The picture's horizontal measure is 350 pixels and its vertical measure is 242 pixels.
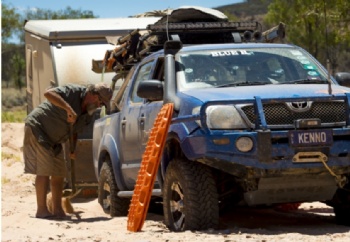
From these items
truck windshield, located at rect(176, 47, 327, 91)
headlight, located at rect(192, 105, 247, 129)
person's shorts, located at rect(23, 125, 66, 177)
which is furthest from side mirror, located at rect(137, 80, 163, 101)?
person's shorts, located at rect(23, 125, 66, 177)

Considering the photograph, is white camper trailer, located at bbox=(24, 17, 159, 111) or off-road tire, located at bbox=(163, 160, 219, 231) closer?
off-road tire, located at bbox=(163, 160, 219, 231)

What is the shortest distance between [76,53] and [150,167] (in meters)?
6.26

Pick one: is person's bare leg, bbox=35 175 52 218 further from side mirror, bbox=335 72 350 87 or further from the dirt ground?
side mirror, bbox=335 72 350 87

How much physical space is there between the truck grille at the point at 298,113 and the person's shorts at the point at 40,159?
3.26m

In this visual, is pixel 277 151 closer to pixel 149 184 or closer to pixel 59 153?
pixel 149 184

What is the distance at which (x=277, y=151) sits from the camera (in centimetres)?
723

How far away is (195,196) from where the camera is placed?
734 centimetres

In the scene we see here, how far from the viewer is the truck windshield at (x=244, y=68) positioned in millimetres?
8305

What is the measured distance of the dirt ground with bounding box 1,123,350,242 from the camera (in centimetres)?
706

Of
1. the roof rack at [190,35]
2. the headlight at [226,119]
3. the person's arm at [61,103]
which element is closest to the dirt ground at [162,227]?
the headlight at [226,119]

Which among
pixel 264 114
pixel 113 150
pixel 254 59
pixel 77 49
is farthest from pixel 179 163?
pixel 77 49

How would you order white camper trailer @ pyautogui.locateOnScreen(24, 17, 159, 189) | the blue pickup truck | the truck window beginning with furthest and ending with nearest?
white camper trailer @ pyautogui.locateOnScreen(24, 17, 159, 189) < the truck window < the blue pickup truck

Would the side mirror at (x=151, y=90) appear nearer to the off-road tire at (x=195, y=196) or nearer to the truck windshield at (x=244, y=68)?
the truck windshield at (x=244, y=68)

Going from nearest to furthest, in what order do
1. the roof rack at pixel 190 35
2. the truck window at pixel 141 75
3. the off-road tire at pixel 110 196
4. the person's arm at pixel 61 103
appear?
the truck window at pixel 141 75 < the person's arm at pixel 61 103 < the off-road tire at pixel 110 196 < the roof rack at pixel 190 35
